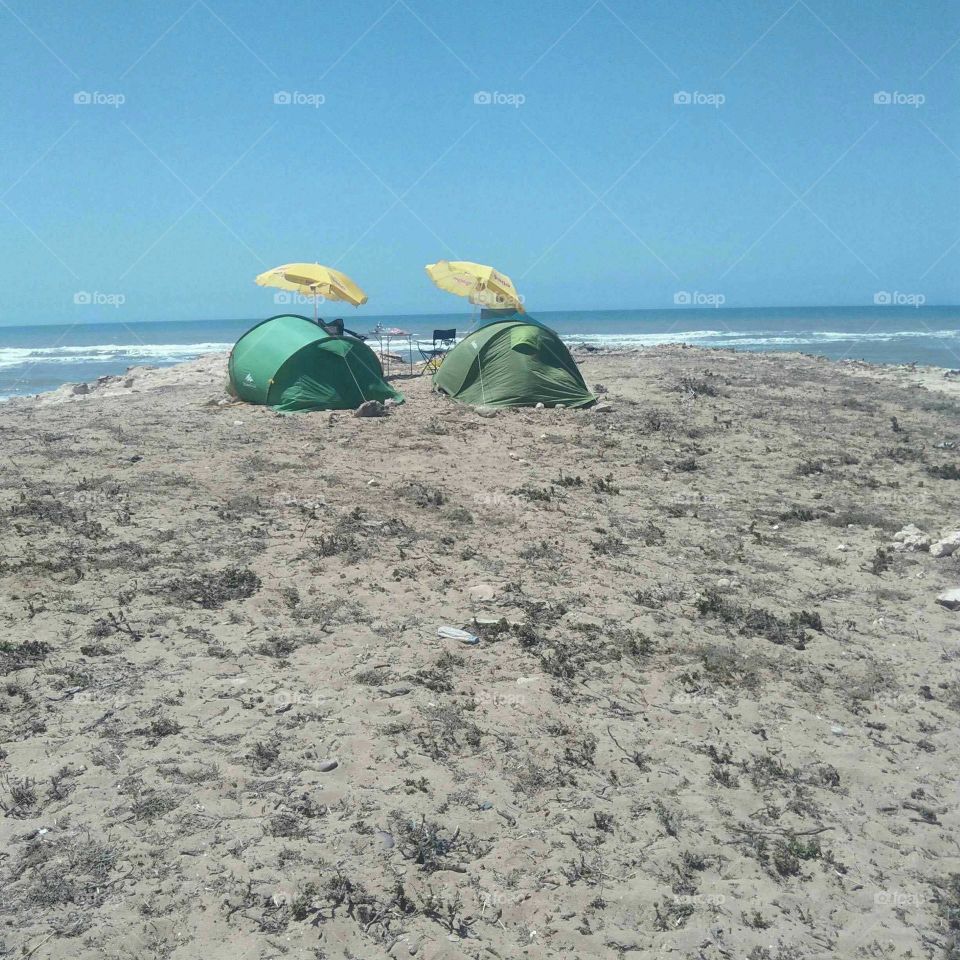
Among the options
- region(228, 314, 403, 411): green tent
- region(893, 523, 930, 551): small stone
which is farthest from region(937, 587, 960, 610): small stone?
region(228, 314, 403, 411): green tent

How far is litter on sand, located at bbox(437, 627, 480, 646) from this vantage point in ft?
21.2

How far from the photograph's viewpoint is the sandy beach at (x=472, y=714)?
3883 mm

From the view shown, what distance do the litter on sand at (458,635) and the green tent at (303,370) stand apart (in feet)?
30.6

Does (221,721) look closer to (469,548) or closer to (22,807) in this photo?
(22,807)

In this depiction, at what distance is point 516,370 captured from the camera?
626 inches

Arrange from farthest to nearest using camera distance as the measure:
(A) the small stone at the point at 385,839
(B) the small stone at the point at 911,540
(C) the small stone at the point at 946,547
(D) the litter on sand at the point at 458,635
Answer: (B) the small stone at the point at 911,540 → (C) the small stone at the point at 946,547 → (D) the litter on sand at the point at 458,635 → (A) the small stone at the point at 385,839

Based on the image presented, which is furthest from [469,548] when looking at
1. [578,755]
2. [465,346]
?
[465,346]

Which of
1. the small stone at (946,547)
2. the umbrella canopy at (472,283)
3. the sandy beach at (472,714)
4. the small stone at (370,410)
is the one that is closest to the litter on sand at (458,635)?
the sandy beach at (472,714)

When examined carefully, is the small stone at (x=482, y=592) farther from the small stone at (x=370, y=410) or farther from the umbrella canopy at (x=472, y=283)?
the umbrella canopy at (x=472, y=283)

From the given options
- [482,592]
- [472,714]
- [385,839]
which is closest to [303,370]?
[482,592]

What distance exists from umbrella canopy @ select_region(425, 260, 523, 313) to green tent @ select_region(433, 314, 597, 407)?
2.79m

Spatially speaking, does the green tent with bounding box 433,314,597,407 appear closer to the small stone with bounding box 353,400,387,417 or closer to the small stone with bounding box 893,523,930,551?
the small stone with bounding box 353,400,387,417

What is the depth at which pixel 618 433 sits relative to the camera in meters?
13.8

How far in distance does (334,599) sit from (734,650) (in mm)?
3404
